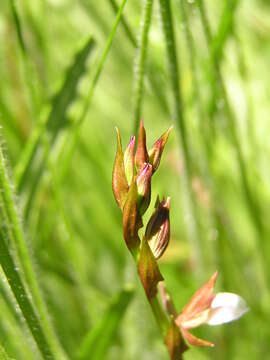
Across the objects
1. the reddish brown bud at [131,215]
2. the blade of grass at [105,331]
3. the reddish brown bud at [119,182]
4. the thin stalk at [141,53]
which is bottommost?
the blade of grass at [105,331]

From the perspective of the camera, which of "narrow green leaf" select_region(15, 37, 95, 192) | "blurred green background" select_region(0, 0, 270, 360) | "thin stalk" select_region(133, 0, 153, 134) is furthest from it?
"narrow green leaf" select_region(15, 37, 95, 192)

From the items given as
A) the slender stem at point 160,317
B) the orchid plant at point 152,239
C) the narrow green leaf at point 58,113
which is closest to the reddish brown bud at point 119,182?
the orchid plant at point 152,239

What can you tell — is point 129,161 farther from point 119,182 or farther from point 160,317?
point 160,317

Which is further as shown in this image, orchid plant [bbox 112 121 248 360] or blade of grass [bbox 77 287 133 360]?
blade of grass [bbox 77 287 133 360]

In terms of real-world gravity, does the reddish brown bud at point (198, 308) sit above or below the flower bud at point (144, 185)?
below

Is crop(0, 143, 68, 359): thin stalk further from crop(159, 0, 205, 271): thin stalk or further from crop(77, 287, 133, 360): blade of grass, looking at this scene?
crop(159, 0, 205, 271): thin stalk

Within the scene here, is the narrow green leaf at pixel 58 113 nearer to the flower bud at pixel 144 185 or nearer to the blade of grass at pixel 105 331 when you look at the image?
the blade of grass at pixel 105 331

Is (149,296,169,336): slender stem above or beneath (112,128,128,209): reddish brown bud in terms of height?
beneath

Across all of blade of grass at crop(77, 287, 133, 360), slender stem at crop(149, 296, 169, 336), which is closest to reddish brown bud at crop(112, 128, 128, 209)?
slender stem at crop(149, 296, 169, 336)
